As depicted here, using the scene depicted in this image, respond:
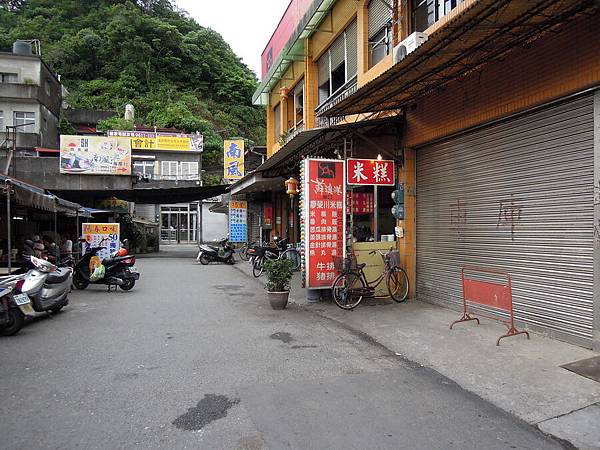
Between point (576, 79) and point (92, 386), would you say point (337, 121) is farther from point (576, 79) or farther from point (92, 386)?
point (92, 386)

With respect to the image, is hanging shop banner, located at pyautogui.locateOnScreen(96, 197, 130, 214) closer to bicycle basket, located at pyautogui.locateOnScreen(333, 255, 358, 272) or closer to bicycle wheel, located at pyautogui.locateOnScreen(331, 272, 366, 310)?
bicycle basket, located at pyautogui.locateOnScreen(333, 255, 358, 272)

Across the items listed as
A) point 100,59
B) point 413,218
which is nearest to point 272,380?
point 413,218

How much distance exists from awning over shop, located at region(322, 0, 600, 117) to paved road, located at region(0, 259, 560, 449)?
3868 mm

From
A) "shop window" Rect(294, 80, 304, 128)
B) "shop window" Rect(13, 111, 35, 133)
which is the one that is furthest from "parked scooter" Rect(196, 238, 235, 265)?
"shop window" Rect(13, 111, 35, 133)

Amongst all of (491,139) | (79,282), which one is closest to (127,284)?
(79,282)

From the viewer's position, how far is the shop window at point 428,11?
772cm

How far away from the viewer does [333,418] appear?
3.53 m

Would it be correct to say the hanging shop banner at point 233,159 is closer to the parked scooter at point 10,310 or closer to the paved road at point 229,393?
the paved road at point 229,393

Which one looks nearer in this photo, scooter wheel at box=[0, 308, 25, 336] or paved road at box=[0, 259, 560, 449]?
paved road at box=[0, 259, 560, 449]

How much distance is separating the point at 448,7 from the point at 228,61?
51.2m

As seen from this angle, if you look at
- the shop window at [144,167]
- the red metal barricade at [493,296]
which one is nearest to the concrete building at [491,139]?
the red metal barricade at [493,296]

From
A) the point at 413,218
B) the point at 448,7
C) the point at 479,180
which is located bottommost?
the point at 413,218

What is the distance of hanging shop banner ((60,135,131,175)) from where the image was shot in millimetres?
22438

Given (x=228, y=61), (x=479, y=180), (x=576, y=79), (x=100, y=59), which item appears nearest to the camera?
(x=576, y=79)
